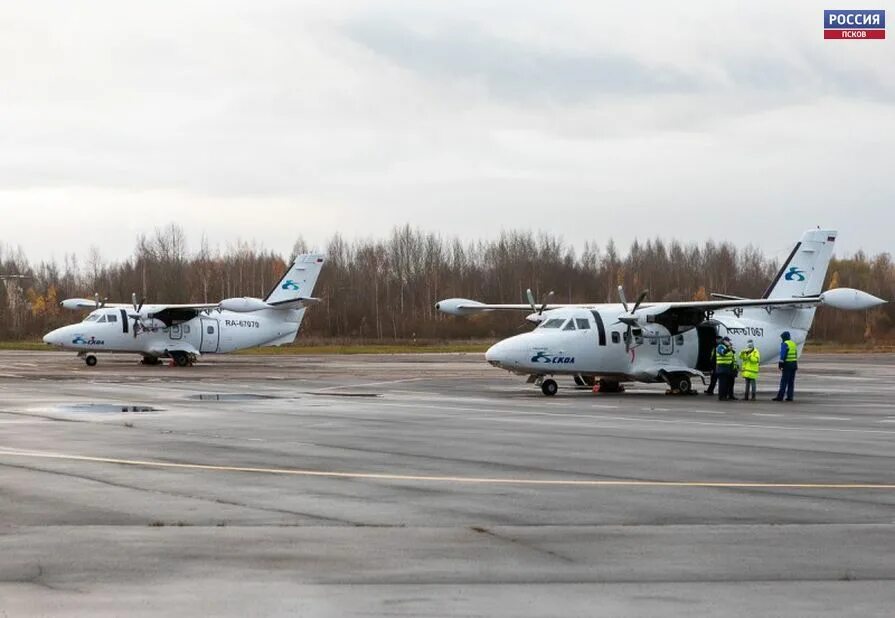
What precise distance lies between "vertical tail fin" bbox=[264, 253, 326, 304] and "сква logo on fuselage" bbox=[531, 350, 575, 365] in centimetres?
3062

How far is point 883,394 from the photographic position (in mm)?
33875

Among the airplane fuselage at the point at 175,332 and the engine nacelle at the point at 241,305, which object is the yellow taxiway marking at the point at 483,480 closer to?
the engine nacelle at the point at 241,305

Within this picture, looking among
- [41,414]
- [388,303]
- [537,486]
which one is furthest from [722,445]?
[388,303]

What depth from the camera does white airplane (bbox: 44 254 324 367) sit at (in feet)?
178

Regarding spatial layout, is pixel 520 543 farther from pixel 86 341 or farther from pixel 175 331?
pixel 175 331

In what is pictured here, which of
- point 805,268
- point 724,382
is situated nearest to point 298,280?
point 805,268

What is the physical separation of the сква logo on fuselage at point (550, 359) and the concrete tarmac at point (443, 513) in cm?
740

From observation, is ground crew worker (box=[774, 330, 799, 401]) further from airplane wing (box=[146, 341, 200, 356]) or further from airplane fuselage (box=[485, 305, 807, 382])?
airplane wing (box=[146, 341, 200, 356])

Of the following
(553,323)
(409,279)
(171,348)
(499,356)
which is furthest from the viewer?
(409,279)

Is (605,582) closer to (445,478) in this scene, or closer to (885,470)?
(445,478)

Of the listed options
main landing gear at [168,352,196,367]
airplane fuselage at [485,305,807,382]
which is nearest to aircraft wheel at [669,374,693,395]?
airplane fuselage at [485,305,807,382]

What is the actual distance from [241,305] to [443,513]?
4333cm

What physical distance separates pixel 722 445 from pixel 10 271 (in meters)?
161

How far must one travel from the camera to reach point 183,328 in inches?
2219
